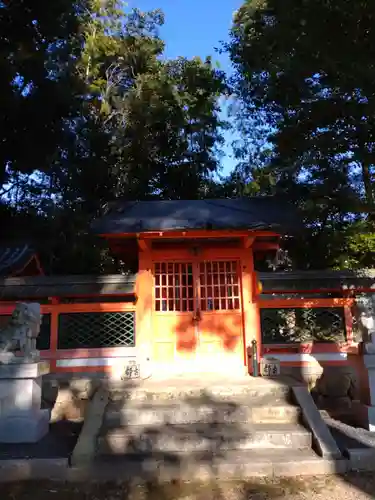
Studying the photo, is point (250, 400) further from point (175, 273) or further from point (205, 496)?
point (175, 273)

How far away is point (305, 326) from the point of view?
24.4 feet

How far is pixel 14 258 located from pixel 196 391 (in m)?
7.08

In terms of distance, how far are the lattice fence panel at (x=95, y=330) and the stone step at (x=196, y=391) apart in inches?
49.3

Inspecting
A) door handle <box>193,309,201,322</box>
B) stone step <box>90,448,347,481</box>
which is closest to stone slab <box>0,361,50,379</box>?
stone step <box>90,448,347,481</box>

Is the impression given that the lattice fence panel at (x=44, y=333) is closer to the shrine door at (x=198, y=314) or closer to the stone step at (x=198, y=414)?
the shrine door at (x=198, y=314)

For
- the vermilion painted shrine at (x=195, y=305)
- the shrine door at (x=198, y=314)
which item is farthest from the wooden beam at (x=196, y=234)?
the shrine door at (x=198, y=314)

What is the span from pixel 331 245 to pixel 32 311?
8.43 m

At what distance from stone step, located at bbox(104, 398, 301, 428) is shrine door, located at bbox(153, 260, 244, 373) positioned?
2.02 metres

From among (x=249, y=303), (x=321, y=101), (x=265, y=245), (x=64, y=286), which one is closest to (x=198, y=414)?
(x=249, y=303)

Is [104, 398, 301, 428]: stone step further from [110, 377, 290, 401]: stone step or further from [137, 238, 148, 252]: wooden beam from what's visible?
[137, 238, 148, 252]: wooden beam

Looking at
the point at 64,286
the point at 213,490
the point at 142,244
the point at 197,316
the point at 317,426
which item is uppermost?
the point at 142,244

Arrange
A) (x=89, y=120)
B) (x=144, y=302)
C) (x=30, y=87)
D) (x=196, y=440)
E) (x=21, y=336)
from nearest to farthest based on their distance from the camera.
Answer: (x=196, y=440)
(x=21, y=336)
(x=144, y=302)
(x=30, y=87)
(x=89, y=120)

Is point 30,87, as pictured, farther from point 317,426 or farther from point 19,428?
point 317,426

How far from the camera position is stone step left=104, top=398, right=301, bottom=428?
548cm
